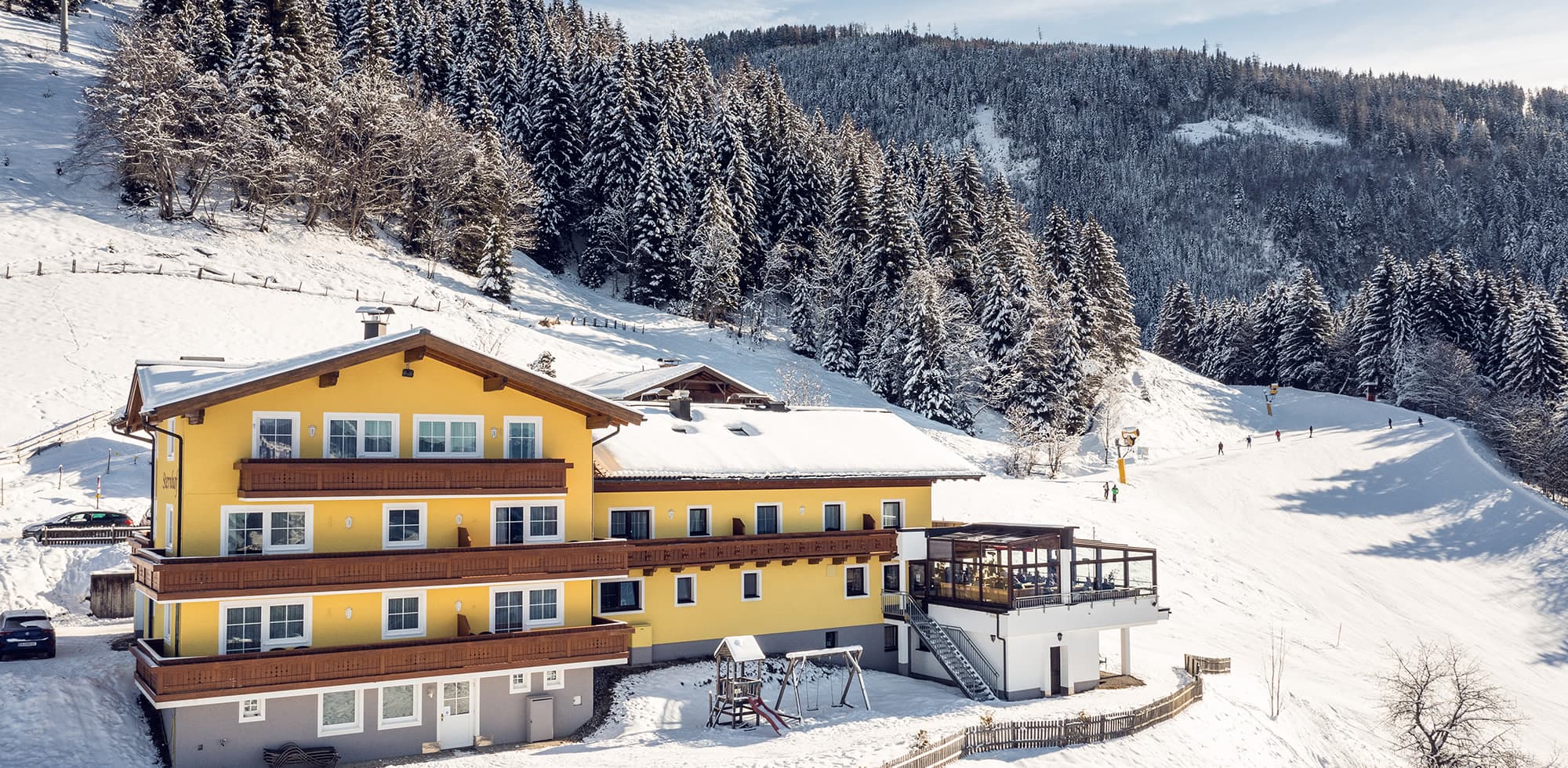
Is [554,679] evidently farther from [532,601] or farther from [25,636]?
[25,636]

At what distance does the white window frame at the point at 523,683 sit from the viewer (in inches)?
1088

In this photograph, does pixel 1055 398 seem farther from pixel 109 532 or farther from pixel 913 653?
pixel 109 532

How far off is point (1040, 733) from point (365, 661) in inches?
658

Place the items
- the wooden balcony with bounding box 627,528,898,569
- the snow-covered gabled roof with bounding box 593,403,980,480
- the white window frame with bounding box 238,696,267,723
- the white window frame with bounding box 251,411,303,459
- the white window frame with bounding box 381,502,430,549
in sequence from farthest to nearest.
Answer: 1. the snow-covered gabled roof with bounding box 593,403,980,480
2. the wooden balcony with bounding box 627,528,898,569
3. the white window frame with bounding box 381,502,430,549
4. the white window frame with bounding box 251,411,303,459
5. the white window frame with bounding box 238,696,267,723

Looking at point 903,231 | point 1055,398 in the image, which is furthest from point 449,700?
point 903,231

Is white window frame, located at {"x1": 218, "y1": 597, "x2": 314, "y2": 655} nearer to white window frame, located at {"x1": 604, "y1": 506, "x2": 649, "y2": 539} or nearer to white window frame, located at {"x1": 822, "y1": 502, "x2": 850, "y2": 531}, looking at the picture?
white window frame, located at {"x1": 604, "y1": 506, "x2": 649, "y2": 539}

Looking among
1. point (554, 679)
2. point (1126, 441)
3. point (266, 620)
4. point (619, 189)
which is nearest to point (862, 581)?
point (554, 679)

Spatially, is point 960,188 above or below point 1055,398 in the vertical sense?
above

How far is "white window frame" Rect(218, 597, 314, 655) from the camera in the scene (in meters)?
24.5

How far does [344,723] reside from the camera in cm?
2555

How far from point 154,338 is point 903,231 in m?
54.0

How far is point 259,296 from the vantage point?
6469 centimetres

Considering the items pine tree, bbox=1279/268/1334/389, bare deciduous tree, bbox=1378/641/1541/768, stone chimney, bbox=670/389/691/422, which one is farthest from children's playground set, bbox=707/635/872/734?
pine tree, bbox=1279/268/1334/389

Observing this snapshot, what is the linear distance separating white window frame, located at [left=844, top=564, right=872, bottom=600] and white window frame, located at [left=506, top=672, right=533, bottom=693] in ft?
38.7
